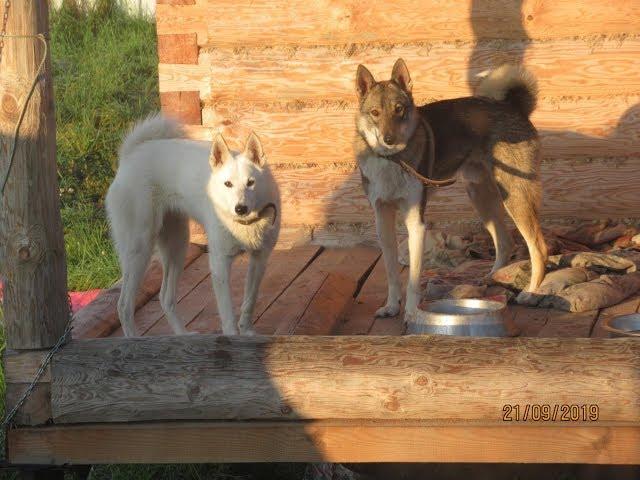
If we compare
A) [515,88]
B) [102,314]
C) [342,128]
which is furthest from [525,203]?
[102,314]

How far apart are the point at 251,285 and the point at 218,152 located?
1.97 feet

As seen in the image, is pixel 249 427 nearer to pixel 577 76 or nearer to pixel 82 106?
pixel 577 76

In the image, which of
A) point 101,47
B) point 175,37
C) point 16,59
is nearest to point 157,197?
point 16,59

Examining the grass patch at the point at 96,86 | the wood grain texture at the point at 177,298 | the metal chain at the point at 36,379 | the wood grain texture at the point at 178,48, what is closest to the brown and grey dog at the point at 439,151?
the wood grain texture at the point at 177,298

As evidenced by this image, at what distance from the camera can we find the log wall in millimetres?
6070

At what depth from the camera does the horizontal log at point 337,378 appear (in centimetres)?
353

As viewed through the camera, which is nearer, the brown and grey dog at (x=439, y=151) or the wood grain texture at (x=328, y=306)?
the wood grain texture at (x=328, y=306)

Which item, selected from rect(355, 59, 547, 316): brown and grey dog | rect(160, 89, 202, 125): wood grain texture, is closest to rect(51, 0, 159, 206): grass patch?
rect(160, 89, 202, 125): wood grain texture

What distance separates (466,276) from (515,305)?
Answer: 526 mm

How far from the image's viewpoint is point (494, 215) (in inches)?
222

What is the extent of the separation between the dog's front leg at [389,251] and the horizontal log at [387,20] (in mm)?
1627

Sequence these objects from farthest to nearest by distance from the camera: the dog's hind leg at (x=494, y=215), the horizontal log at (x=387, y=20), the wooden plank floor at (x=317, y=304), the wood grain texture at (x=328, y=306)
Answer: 1. the horizontal log at (x=387, y=20)
2. the dog's hind leg at (x=494, y=215)
3. the wooden plank floor at (x=317, y=304)
4. the wood grain texture at (x=328, y=306)

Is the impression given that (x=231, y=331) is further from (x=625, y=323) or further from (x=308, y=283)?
(x=625, y=323)

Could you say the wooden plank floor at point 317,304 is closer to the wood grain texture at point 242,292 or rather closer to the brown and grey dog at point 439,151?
the wood grain texture at point 242,292
